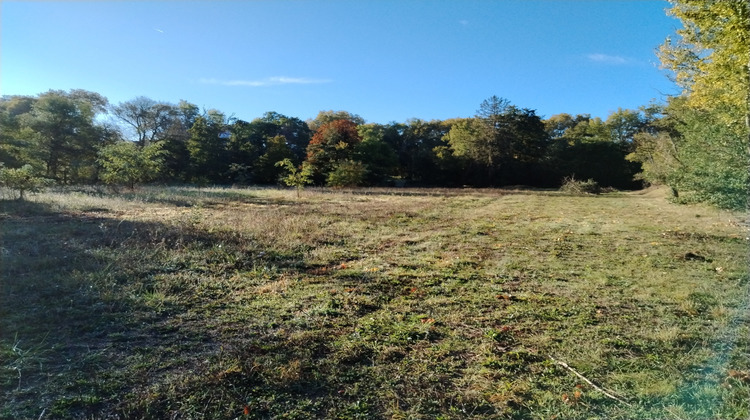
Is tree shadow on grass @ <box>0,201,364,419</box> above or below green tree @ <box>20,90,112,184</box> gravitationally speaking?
below

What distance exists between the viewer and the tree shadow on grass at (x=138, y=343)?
250cm

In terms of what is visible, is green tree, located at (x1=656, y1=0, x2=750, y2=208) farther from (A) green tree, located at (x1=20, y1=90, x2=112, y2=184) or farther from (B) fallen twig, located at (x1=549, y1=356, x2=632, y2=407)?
(A) green tree, located at (x1=20, y1=90, x2=112, y2=184)

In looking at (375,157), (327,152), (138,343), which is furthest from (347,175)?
(138,343)

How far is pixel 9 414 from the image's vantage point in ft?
7.59

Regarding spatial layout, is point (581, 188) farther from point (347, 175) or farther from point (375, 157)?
point (347, 175)

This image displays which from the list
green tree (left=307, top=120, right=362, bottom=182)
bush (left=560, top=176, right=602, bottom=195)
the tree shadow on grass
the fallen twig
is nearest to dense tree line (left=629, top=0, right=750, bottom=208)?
the fallen twig

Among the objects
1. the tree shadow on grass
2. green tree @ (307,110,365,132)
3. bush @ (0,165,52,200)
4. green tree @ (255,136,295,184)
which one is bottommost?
the tree shadow on grass

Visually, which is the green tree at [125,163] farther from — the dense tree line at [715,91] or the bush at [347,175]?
the dense tree line at [715,91]

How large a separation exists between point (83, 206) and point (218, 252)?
407 inches

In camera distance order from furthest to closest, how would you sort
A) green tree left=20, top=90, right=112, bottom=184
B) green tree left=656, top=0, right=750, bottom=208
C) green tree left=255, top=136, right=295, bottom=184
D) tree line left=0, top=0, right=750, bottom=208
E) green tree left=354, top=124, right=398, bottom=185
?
green tree left=354, top=124, right=398, bottom=185 < green tree left=255, top=136, right=295, bottom=184 < green tree left=20, top=90, right=112, bottom=184 < tree line left=0, top=0, right=750, bottom=208 < green tree left=656, top=0, right=750, bottom=208

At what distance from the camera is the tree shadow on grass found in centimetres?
250

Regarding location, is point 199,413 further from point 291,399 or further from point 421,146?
point 421,146

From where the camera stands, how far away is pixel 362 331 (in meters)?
3.73

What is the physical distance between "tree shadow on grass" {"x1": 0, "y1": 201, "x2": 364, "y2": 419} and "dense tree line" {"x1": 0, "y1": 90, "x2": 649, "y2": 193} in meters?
27.6
